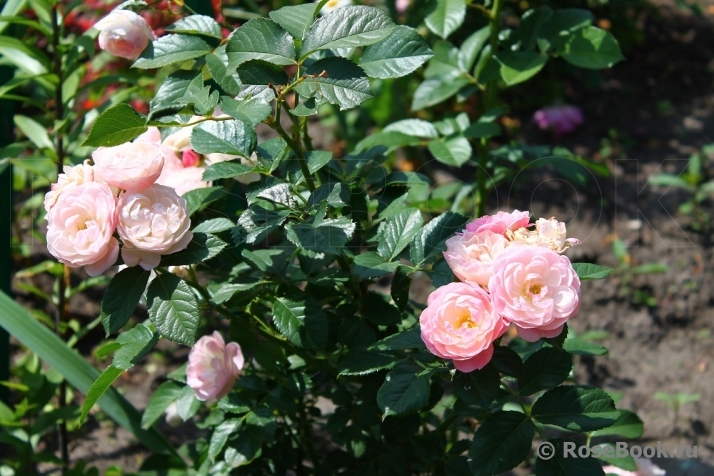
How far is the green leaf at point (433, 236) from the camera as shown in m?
1.02

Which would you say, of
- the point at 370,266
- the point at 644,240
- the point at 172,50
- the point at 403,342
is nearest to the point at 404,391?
the point at 403,342

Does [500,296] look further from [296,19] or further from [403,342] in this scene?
[296,19]

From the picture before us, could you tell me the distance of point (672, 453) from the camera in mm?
1717

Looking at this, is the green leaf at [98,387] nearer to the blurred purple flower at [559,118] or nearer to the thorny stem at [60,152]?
the thorny stem at [60,152]

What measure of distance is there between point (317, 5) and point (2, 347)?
1.12 meters

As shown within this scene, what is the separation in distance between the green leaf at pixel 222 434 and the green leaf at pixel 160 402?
15cm

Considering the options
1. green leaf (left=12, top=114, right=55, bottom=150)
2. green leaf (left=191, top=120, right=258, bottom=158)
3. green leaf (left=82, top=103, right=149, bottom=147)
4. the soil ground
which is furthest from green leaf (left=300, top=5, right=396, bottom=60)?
the soil ground

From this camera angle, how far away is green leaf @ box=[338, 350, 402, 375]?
0.99m

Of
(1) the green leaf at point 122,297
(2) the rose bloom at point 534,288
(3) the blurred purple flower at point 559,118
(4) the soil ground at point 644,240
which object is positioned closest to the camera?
(2) the rose bloom at point 534,288

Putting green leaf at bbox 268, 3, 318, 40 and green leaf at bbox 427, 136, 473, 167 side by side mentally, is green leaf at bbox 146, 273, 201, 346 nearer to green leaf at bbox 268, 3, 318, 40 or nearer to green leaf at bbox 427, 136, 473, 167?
green leaf at bbox 268, 3, 318, 40

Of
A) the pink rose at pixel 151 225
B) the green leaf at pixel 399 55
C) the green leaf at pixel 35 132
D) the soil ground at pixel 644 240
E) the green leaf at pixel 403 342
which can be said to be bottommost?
the soil ground at pixel 644 240

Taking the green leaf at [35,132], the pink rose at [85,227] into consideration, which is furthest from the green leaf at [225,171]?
the green leaf at [35,132]

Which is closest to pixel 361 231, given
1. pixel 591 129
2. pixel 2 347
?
pixel 2 347

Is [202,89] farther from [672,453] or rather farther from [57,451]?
[672,453]
